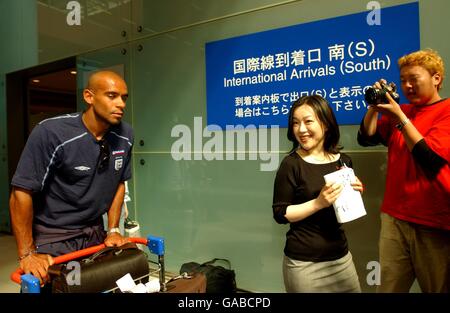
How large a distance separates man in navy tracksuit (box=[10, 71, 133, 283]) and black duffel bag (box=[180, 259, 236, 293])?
102 centimetres

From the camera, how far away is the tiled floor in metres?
2.81

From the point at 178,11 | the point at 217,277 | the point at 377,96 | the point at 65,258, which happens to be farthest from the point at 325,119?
the point at 178,11

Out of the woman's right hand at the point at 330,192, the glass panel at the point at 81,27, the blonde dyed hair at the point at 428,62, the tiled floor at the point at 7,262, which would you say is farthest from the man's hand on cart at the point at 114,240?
the glass panel at the point at 81,27

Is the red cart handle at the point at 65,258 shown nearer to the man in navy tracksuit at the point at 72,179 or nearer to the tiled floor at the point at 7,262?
the man in navy tracksuit at the point at 72,179

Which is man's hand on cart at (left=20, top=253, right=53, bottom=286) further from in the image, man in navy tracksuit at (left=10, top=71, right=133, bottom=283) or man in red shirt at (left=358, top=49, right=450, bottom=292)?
man in red shirt at (left=358, top=49, right=450, bottom=292)

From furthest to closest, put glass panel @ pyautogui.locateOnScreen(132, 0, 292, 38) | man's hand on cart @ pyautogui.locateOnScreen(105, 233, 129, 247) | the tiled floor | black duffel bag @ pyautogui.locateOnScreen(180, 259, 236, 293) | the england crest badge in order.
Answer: the tiled floor < glass panel @ pyautogui.locateOnScreen(132, 0, 292, 38) < black duffel bag @ pyautogui.locateOnScreen(180, 259, 236, 293) < the england crest badge < man's hand on cart @ pyautogui.locateOnScreen(105, 233, 129, 247)

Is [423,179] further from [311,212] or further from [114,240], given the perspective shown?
[114,240]

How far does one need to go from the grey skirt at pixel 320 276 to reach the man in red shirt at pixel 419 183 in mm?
315

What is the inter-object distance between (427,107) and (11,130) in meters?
4.76

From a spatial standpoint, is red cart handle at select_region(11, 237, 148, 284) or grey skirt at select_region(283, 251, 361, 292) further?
grey skirt at select_region(283, 251, 361, 292)

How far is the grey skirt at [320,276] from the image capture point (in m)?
1.45

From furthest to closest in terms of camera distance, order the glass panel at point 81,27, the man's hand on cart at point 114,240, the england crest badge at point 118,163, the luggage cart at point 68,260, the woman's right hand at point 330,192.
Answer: the glass panel at point 81,27
the england crest badge at point 118,163
the man's hand on cart at point 114,240
the woman's right hand at point 330,192
the luggage cart at point 68,260

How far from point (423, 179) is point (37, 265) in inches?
66.5

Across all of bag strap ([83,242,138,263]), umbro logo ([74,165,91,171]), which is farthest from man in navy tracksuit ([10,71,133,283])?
bag strap ([83,242,138,263])
